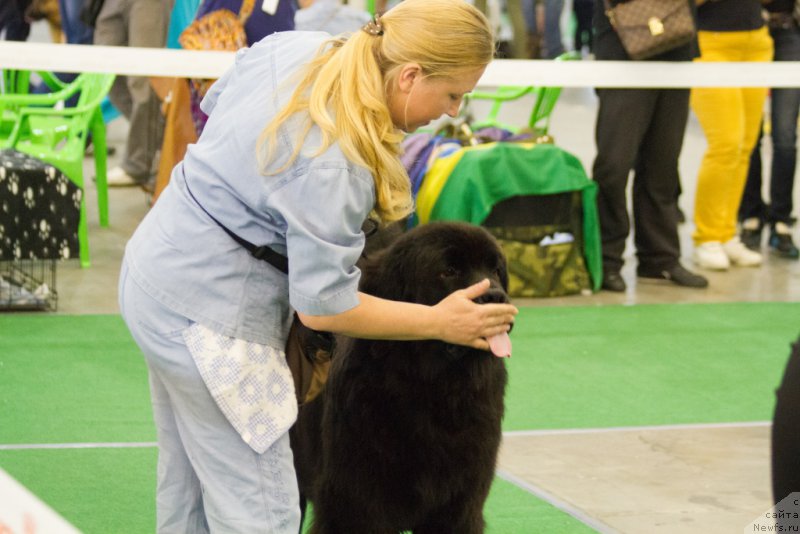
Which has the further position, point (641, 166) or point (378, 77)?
point (641, 166)

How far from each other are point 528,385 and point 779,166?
3.49m

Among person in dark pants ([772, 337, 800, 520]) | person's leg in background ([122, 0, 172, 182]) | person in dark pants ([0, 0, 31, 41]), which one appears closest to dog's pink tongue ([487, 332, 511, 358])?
person in dark pants ([772, 337, 800, 520])

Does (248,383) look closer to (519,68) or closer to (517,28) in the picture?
(519,68)

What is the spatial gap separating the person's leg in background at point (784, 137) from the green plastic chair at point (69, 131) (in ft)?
14.8

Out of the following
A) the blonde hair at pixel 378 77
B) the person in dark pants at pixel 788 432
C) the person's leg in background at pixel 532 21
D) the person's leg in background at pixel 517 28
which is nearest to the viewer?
the person in dark pants at pixel 788 432

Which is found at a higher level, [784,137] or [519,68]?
[519,68]

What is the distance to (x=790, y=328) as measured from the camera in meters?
6.48

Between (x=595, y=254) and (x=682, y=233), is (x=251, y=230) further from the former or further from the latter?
(x=682, y=233)

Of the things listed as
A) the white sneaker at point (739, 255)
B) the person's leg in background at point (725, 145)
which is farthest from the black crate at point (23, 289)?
the white sneaker at point (739, 255)

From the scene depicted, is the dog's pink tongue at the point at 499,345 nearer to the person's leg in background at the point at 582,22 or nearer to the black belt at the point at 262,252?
the black belt at the point at 262,252

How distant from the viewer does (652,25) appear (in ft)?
21.9

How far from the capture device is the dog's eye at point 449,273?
2970 mm

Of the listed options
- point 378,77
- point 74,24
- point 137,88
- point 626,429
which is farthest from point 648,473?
point 74,24

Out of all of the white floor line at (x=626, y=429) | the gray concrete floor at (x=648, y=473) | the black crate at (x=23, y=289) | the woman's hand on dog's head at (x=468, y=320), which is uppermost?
the woman's hand on dog's head at (x=468, y=320)
